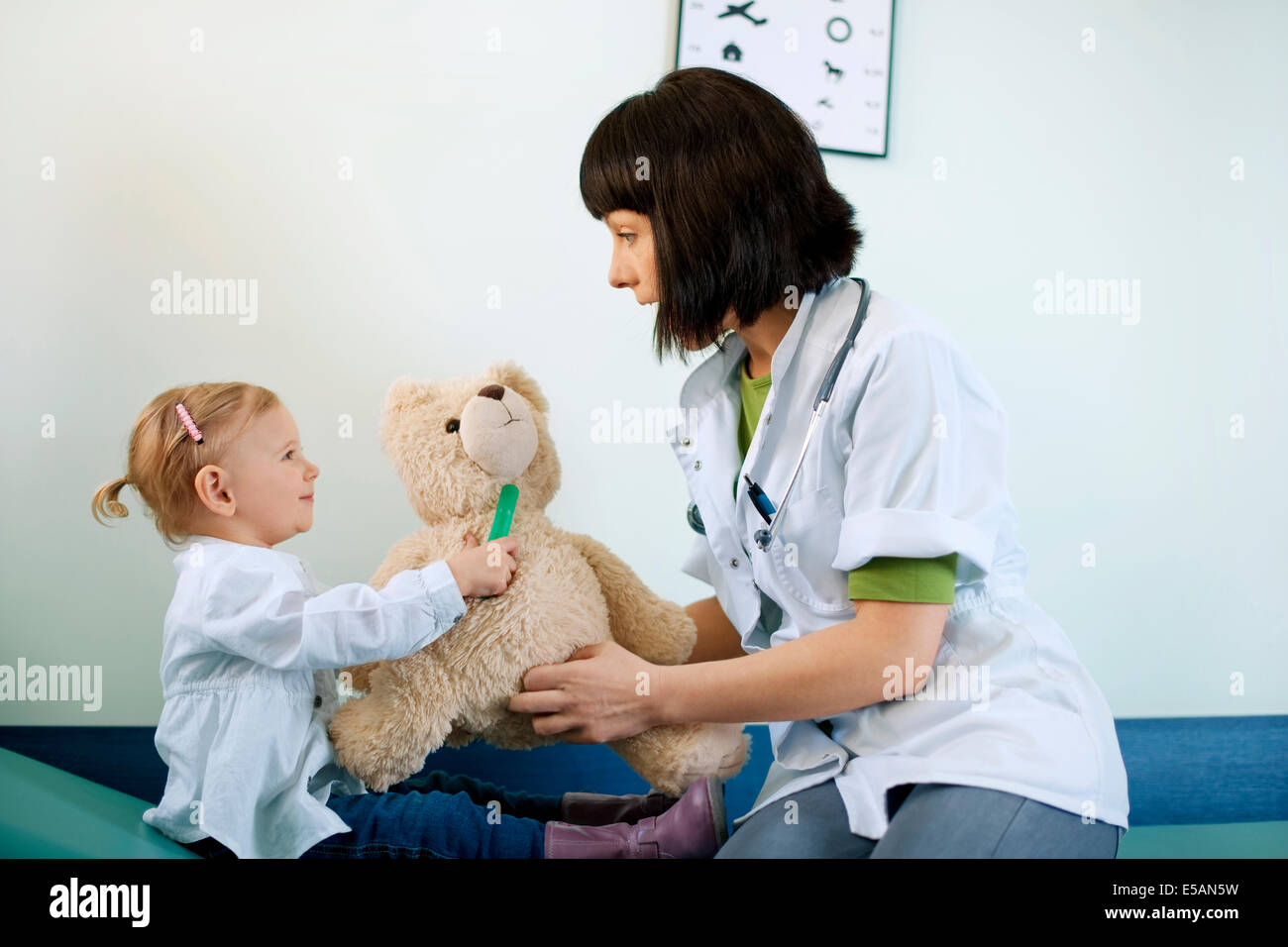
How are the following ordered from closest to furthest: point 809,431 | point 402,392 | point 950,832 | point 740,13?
1. point 950,832
2. point 809,431
3. point 402,392
4. point 740,13

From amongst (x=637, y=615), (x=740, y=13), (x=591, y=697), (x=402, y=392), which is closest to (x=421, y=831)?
(x=591, y=697)

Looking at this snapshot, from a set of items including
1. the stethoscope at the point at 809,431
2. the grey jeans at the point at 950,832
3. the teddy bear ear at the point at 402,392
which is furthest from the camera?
the teddy bear ear at the point at 402,392

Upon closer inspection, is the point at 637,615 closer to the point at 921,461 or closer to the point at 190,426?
the point at 921,461

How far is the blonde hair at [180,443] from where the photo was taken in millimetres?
1142

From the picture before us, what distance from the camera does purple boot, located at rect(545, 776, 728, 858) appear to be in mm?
1108

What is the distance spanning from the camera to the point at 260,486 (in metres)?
1.16

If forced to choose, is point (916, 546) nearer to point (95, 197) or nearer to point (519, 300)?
point (519, 300)

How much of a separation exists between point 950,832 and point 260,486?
882mm

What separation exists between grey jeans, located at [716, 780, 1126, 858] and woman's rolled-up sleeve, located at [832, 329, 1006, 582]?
24cm

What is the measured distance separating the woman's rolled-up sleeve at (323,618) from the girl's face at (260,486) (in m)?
0.10

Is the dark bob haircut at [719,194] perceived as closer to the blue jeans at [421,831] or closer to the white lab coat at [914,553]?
the white lab coat at [914,553]

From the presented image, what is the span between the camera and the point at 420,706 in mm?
1079

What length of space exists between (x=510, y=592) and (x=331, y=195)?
0.77m

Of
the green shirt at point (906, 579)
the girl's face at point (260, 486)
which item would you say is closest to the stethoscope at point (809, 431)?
the green shirt at point (906, 579)
